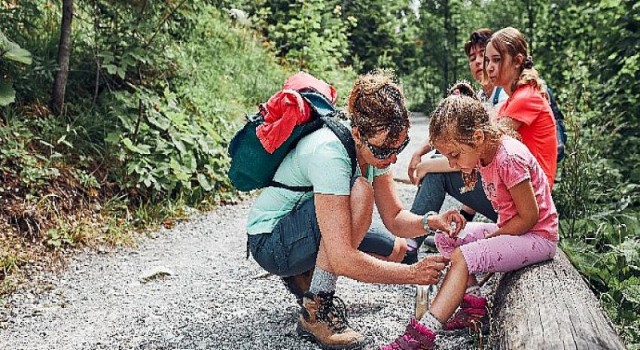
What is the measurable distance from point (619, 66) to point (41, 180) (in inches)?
194

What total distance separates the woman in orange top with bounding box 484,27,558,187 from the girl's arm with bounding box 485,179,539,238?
29.7 inches

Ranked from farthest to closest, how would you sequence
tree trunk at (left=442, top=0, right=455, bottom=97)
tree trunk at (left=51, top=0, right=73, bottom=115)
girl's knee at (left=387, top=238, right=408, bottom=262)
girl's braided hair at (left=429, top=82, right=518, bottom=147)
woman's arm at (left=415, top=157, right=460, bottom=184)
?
tree trunk at (left=442, top=0, right=455, bottom=97) → tree trunk at (left=51, top=0, right=73, bottom=115) → woman's arm at (left=415, top=157, right=460, bottom=184) → girl's knee at (left=387, top=238, right=408, bottom=262) → girl's braided hair at (left=429, top=82, right=518, bottom=147)

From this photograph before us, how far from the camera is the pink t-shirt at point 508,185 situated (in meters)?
2.92

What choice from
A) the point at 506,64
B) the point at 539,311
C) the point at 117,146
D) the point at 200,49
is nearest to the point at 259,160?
the point at 539,311

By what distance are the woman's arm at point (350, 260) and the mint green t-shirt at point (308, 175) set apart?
0.20 ft

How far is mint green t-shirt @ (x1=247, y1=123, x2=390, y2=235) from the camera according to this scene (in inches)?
111

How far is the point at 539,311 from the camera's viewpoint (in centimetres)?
243

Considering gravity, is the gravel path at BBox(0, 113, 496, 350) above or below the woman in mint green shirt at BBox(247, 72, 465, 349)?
below

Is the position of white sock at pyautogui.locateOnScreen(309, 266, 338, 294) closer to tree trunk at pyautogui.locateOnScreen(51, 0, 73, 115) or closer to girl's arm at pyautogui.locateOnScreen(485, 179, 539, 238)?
girl's arm at pyautogui.locateOnScreen(485, 179, 539, 238)

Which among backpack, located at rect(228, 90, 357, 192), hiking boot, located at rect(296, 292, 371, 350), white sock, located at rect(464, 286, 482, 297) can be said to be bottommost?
hiking boot, located at rect(296, 292, 371, 350)

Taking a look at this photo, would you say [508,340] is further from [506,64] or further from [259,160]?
[506,64]

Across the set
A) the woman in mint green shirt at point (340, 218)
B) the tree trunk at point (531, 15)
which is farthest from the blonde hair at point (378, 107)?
the tree trunk at point (531, 15)

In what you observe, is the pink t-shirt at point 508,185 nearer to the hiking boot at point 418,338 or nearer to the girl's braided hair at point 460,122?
the girl's braided hair at point 460,122

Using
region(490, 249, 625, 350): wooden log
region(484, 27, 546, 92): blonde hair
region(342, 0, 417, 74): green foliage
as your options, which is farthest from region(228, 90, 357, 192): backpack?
region(342, 0, 417, 74): green foliage
